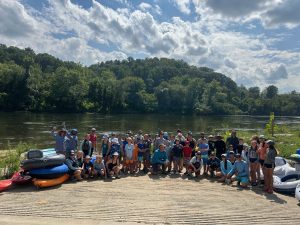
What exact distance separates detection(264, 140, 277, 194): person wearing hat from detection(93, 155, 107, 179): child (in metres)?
5.27

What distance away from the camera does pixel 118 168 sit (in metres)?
11.8

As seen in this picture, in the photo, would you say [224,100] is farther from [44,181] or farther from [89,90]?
[44,181]

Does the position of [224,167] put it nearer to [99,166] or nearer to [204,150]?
[204,150]

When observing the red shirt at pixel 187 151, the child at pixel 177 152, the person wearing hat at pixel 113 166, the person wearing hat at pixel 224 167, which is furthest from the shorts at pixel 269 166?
the person wearing hat at pixel 113 166

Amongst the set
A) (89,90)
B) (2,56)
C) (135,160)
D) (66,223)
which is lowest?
(66,223)

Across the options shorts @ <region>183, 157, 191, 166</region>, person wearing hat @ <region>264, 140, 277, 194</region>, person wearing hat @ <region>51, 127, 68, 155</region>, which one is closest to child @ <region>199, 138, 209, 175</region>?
shorts @ <region>183, 157, 191, 166</region>

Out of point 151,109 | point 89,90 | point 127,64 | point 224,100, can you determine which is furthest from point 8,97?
point 127,64

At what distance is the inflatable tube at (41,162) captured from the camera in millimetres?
10375

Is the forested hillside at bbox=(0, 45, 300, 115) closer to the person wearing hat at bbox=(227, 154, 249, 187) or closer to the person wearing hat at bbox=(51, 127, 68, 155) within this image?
the person wearing hat at bbox=(51, 127, 68, 155)

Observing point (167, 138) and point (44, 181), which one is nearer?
point (44, 181)

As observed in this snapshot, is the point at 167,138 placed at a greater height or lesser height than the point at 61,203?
greater

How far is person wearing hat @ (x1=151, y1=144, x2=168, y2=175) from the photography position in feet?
39.7

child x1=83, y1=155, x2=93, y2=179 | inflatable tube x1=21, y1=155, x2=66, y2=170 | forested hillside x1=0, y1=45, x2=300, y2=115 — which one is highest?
forested hillside x1=0, y1=45, x2=300, y2=115

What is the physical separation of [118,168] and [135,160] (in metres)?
0.80
